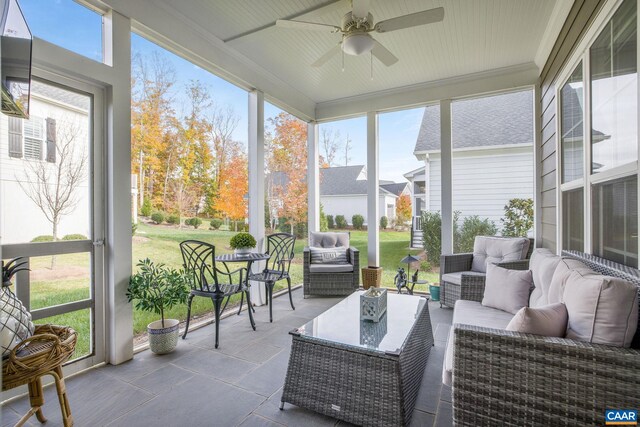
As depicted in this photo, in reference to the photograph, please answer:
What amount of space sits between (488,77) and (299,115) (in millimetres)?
2849

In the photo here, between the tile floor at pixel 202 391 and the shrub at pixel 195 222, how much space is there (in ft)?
3.97

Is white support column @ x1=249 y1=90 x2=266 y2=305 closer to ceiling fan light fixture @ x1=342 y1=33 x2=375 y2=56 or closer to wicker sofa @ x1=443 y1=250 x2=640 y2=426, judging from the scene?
ceiling fan light fixture @ x1=342 y1=33 x2=375 y2=56

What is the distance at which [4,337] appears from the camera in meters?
1.74

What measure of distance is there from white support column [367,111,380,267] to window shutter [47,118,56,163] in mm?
4046

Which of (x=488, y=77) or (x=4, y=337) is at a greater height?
(x=488, y=77)

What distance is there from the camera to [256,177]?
14.2ft

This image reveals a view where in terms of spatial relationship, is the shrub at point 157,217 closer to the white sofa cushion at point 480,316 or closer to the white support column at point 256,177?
the white support column at point 256,177

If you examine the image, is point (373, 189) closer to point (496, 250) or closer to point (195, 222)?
point (496, 250)

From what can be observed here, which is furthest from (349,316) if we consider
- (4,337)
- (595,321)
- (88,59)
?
(88,59)

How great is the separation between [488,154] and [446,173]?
2.18 feet

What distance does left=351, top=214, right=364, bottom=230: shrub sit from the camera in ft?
18.2

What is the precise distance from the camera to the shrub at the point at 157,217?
3303mm

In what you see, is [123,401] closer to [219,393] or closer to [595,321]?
[219,393]

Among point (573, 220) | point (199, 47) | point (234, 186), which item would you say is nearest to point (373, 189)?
point (234, 186)
